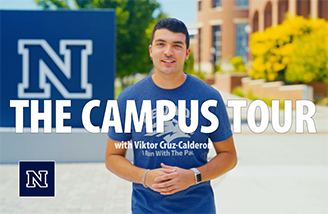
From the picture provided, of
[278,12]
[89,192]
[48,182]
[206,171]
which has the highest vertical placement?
[278,12]

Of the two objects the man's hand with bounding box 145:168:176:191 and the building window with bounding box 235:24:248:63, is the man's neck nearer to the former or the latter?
the man's hand with bounding box 145:168:176:191

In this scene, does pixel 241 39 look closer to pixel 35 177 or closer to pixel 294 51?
pixel 294 51

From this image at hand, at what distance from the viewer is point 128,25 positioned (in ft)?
89.8

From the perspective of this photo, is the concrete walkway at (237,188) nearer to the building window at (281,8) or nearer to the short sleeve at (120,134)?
the short sleeve at (120,134)

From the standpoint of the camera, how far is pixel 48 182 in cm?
465

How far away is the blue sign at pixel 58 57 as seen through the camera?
862 centimetres

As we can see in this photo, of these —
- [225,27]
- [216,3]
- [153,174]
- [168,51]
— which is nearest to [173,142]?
[153,174]

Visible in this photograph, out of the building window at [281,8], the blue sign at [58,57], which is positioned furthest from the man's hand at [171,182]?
the building window at [281,8]

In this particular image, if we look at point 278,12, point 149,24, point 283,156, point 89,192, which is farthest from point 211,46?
point 89,192

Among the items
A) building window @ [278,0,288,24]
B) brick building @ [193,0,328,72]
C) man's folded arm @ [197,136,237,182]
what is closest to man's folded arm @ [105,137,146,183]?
man's folded arm @ [197,136,237,182]

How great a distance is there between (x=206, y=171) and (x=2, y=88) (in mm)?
7455

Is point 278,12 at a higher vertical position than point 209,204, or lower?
higher

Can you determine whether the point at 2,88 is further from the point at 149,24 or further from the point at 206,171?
the point at 149,24

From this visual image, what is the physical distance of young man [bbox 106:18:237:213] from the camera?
7.43 feet
